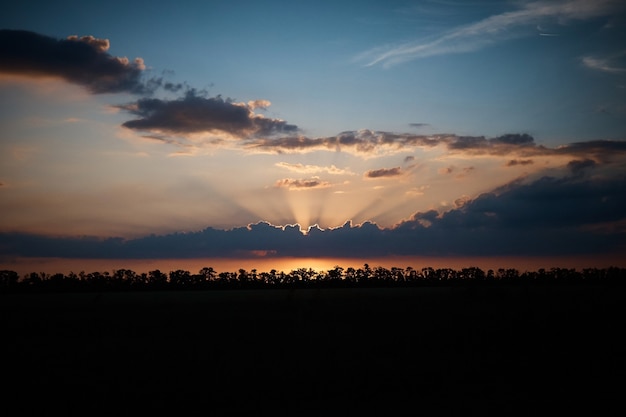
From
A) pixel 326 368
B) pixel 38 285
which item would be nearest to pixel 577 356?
pixel 326 368

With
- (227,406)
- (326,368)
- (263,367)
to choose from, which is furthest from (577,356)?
(227,406)

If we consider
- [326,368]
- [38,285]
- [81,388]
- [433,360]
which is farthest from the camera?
[38,285]

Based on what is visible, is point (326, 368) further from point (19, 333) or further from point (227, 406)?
point (19, 333)

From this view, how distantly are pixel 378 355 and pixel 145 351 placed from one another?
12.2 metres

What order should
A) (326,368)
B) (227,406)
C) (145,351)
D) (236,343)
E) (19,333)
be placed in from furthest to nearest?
(19,333), (236,343), (145,351), (326,368), (227,406)

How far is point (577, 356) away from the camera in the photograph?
22.8 metres

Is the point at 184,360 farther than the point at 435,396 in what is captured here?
Yes

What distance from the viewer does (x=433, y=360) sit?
2242 cm

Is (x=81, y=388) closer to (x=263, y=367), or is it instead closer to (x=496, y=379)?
(x=263, y=367)

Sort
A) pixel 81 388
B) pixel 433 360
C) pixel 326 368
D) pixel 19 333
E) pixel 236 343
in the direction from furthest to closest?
pixel 19 333 → pixel 236 343 → pixel 433 360 → pixel 326 368 → pixel 81 388

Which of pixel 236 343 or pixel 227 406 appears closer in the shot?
pixel 227 406

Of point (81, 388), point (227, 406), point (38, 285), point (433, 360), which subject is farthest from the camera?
point (38, 285)

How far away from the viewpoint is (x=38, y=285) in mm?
138625

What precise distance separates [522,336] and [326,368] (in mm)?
14510
